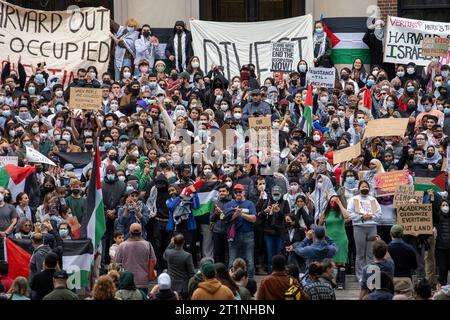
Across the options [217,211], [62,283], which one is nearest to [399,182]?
[217,211]

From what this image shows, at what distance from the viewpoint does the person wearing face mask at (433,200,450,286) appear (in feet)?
65.8

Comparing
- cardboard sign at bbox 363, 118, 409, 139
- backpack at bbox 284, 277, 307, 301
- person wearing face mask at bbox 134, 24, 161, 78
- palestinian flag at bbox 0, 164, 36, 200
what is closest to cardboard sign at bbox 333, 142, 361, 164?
cardboard sign at bbox 363, 118, 409, 139

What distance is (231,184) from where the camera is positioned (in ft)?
68.6

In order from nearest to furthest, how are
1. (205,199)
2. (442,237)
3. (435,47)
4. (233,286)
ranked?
(233,286)
(442,237)
(205,199)
(435,47)

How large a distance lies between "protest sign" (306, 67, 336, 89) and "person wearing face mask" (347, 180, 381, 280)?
5.67m

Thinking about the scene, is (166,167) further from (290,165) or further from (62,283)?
(62,283)

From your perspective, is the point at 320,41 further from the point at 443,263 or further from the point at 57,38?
the point at 443,263

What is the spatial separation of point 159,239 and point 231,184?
51.8 inches

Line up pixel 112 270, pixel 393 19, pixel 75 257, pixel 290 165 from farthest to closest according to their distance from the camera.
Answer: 1. pixel 393 19
2. pixel 290 165
3. pixel 75 257
4. pixel 112 270

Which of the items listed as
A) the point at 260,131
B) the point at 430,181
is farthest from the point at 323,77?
the point at 430,181

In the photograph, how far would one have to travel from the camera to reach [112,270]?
651 inches

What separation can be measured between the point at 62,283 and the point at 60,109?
9477mm

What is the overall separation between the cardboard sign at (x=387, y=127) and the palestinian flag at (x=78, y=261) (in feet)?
19.3

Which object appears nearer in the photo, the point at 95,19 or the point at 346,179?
the point at 346,179
